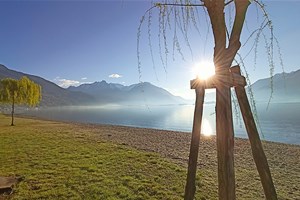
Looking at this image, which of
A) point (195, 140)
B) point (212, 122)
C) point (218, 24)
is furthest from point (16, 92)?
point (212, 122)

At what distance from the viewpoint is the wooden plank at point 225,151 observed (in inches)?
79.5

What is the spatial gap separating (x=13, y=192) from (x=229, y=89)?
6059mm

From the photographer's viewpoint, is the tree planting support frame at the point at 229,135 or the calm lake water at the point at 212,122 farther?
the calm lake water at the point at 212,122

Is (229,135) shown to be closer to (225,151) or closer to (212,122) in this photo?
(225,151)

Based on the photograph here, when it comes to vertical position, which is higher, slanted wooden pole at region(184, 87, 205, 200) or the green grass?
slanted wooden pole at region(184, 87, 205, 200)

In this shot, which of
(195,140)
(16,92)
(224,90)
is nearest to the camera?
(224,90)

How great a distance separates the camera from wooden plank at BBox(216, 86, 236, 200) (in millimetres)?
2020

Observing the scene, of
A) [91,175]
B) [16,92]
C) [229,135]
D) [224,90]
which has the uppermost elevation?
[16,92]

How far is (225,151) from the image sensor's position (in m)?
2.02

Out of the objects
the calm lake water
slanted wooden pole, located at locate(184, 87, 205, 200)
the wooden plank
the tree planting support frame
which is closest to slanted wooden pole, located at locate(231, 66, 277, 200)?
the tree planting support frame

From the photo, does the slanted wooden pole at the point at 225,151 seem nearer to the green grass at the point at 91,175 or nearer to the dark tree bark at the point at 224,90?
the dark tree bark at the point at 224,90

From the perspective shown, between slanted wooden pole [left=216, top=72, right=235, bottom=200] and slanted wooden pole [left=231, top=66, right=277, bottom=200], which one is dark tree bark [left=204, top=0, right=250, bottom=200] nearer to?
slanted wooden pole [left=216, top=72, right=235, bottom=200]

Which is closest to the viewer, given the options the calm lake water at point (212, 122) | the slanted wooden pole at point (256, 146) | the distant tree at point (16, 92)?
the slanted wooden pole at point (256, 146)

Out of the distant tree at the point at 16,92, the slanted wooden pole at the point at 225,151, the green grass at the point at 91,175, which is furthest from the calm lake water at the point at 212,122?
the distant tree at the point at 16,92
